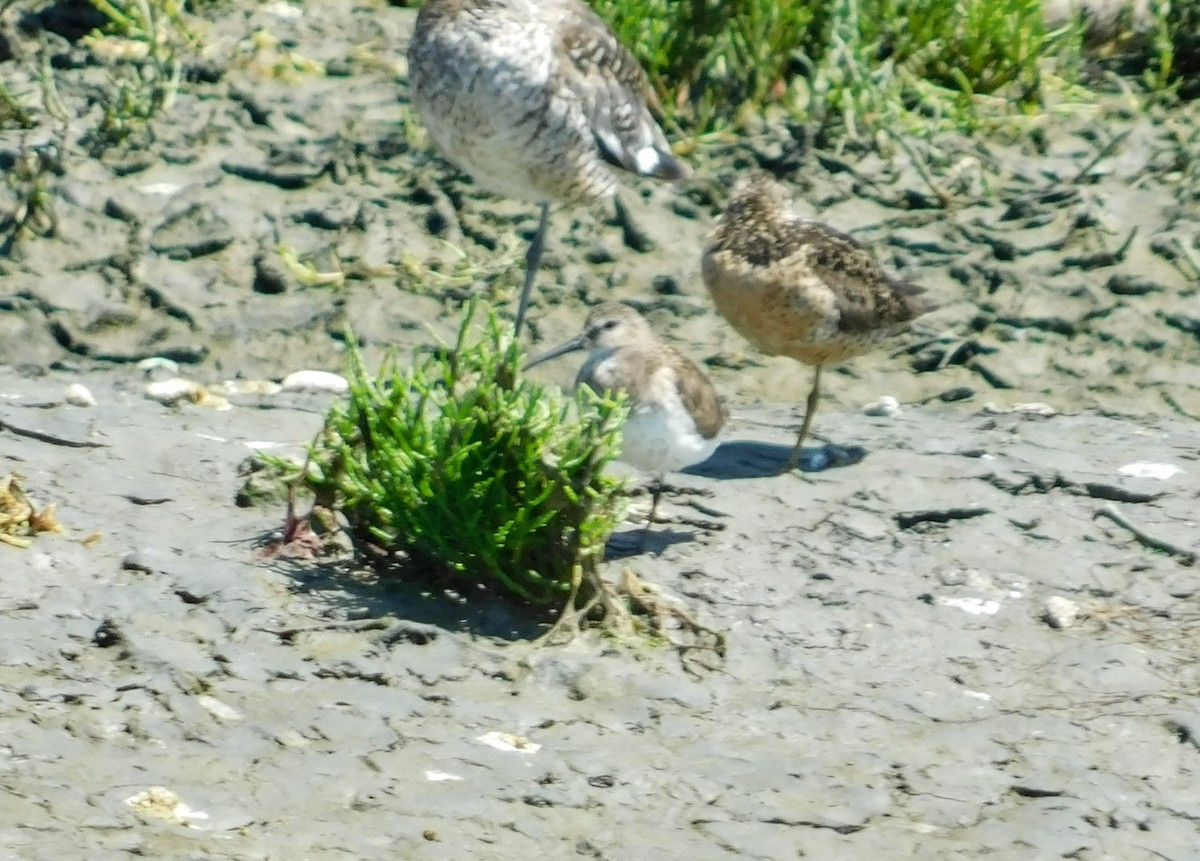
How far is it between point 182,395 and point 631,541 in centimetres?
223

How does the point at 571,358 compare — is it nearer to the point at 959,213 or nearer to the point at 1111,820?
the point at 959,213

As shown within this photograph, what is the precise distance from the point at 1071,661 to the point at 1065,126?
525 cm

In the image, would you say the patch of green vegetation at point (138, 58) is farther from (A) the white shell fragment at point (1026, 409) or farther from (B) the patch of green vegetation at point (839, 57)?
(A) the white shell fragment at point (1026, 409)

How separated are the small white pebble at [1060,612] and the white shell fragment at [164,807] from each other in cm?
282

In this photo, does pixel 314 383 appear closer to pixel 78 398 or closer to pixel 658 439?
pixel 78 398

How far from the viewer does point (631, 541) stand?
6.61 m

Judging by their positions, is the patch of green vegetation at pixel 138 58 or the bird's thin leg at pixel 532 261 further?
the patch of green vegetation at pixel 138 58

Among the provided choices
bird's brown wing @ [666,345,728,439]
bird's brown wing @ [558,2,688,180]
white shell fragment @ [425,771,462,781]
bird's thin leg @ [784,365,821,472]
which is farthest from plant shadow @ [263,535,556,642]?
bird's brown wing @ [558,2,688,180]

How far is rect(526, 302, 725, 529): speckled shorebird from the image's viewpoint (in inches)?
252

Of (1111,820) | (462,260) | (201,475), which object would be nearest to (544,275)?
(462,260)

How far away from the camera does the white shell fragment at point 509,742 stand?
506 cm

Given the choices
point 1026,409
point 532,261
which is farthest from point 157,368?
point 1026,409

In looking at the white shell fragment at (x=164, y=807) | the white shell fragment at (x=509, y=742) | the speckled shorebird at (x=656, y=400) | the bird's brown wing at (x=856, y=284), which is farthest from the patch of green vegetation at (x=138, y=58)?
the white shell fragment at (x=164, y=807)

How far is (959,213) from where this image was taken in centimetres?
966
